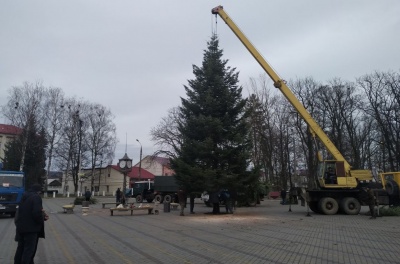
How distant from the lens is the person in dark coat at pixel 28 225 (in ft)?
23.4

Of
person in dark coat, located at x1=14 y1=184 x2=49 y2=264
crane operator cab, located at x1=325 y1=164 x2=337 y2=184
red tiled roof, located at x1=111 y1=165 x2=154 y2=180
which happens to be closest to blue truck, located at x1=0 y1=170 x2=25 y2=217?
person in dark coat, located at x1=14 y1=184 x2=49 y2=264

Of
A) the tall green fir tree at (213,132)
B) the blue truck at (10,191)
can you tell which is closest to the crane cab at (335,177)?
the tall green fir tree at (213,132)

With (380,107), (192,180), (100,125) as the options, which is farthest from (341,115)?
(100,125)

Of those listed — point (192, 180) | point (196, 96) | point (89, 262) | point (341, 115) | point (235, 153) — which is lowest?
point (89, 262)

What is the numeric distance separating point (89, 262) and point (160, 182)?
110ft

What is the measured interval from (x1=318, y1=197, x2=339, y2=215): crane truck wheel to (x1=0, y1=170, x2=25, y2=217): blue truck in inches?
736

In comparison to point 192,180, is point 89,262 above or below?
below

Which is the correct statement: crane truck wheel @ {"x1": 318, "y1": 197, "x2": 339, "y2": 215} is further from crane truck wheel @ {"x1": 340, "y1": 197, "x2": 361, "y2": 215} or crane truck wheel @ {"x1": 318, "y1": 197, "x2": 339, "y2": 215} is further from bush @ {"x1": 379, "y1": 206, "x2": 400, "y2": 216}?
bush @ {"x1": 379, "y1": 206, "x2": 400, "y2": 216}

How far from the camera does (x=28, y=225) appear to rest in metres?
7.16

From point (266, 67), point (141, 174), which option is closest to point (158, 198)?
point (266, 67)

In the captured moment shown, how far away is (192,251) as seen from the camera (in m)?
9.77

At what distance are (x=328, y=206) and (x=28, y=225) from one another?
20.3 m

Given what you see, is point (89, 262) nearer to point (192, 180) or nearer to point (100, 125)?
point (192, 180)

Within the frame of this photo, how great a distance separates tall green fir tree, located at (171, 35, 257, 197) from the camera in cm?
2202
